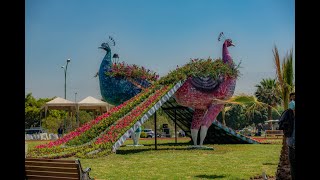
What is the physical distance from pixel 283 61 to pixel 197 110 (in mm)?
12601

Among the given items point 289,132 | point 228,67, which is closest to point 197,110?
point 228,67

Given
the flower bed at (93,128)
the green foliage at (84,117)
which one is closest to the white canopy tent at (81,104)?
the flower bed at (93,128)

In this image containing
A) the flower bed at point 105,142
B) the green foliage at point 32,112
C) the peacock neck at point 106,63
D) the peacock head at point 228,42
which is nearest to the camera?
the flower bed at point 105,142

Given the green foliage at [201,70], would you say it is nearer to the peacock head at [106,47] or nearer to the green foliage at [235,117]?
the peacock head at [106,47]

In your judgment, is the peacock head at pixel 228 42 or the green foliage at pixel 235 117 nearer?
the peacock head at pixel 228 42

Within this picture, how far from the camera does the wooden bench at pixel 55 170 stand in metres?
7.25

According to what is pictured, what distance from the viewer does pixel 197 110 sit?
72.5 ft

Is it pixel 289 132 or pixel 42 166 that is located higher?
pixel 289 132

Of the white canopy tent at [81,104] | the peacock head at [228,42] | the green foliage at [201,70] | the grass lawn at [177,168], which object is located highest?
the peacock head at [228,42]
